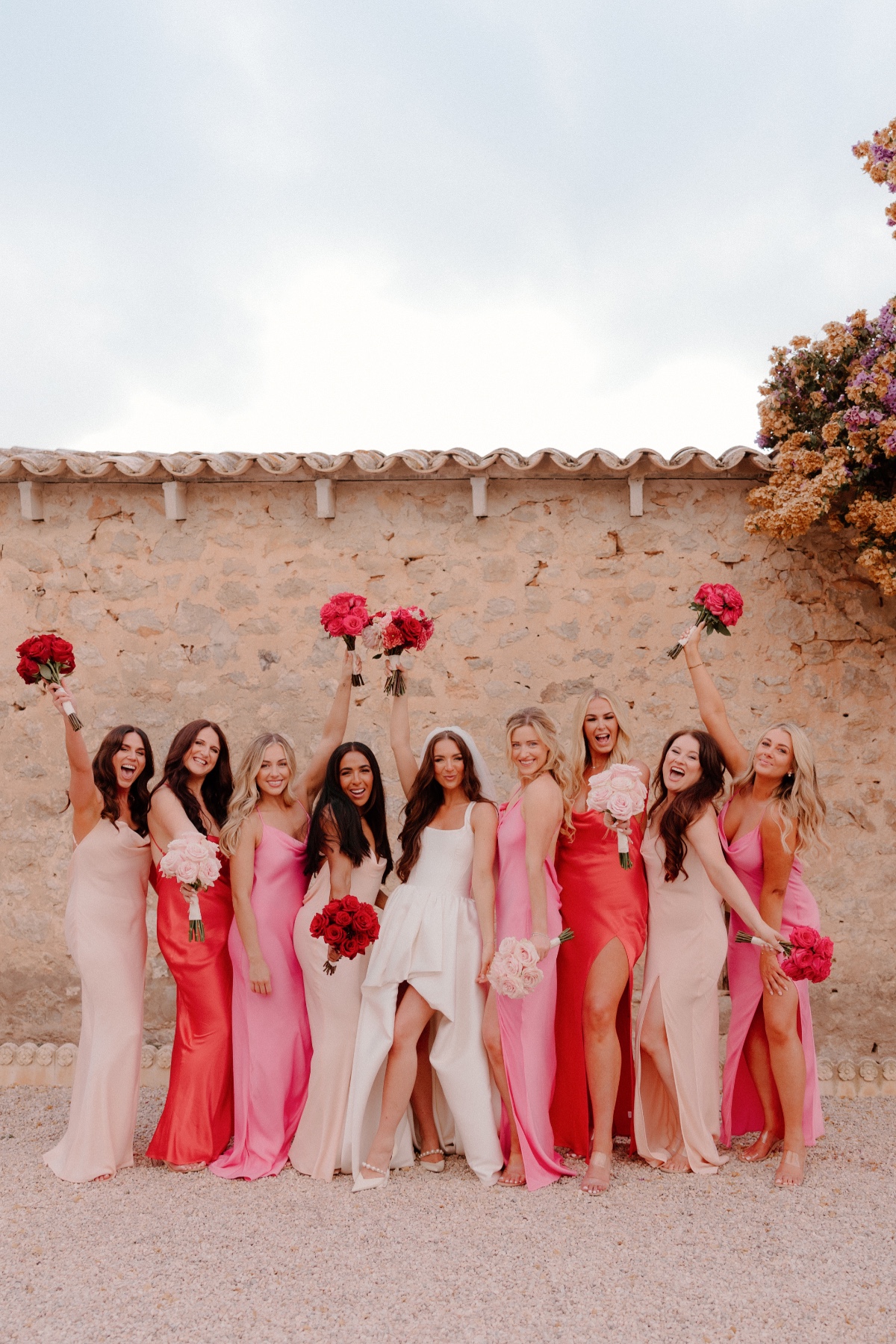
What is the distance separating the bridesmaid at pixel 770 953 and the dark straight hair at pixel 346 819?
1612 millimetres

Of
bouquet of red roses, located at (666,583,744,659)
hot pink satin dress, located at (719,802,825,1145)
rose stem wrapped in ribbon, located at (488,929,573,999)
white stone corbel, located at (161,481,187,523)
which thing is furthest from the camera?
white stone corbel, located at (161,481,187,523)

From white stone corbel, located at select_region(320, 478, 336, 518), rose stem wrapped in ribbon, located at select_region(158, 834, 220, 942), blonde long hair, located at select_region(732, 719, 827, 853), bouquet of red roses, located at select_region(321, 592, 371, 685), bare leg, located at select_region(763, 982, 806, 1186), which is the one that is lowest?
bare leg, located at select_region(763, 982, 806, 1186)

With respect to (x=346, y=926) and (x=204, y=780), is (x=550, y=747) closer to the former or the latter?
(x=346, y=926)

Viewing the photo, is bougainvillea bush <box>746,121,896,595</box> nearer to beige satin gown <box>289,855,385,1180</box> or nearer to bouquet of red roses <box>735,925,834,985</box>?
bouquet of red roses <box>735,925,834,985</box>

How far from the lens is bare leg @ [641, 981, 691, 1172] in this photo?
3.82 meters

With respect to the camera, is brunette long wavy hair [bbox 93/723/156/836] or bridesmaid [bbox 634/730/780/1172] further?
brunette long wavy hair [bbox 93/723/156/836]

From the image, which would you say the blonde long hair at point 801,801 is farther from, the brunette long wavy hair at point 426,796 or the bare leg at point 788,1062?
the brunette long wavy hair at point 426,796

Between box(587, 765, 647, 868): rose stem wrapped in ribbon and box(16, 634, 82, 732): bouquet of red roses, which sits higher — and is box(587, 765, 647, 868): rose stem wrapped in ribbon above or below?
below

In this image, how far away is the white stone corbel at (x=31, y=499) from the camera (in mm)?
5520

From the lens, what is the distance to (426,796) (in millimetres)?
4012

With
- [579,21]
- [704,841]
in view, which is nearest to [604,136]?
[579,21]

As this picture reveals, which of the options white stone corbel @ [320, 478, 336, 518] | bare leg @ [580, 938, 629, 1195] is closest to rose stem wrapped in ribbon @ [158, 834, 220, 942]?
bare leg @ [580, 938, 629, 1195]

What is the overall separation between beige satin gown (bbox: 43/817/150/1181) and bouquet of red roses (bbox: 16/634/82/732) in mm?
649

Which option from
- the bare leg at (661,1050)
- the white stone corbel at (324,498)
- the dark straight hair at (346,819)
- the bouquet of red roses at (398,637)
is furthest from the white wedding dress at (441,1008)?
the white stone corbel at (324,498)
